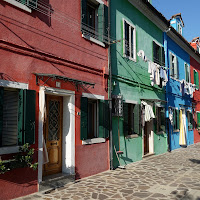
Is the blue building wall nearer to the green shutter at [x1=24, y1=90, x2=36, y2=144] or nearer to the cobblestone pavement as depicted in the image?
the cobblestone pavement

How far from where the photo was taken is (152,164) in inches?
369

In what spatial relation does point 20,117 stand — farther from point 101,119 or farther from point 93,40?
point 93,40

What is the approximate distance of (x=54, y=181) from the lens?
20.1 ft

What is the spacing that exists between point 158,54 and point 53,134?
8.65m

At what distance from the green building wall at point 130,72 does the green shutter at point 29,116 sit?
3774 mm

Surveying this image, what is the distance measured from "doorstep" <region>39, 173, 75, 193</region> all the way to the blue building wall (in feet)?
27.9

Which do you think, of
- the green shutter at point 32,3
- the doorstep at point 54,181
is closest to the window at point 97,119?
the doorstep at point 54,181

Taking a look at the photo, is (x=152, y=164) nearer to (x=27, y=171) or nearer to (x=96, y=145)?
(x=96, y=145)

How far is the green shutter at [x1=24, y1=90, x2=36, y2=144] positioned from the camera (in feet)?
17.7

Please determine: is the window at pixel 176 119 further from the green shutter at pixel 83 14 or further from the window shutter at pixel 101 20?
the green shutter at pixel 83 14

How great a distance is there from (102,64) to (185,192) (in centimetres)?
488

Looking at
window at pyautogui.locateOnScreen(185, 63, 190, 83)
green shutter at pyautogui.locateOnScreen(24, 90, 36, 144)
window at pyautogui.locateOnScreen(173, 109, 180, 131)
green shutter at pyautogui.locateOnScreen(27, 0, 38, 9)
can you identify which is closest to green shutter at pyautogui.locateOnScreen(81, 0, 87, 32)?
green shutter at pyautogui.locateOnScreen(27, 0, 38, 9)

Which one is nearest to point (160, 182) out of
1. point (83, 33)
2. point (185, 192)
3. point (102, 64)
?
point (185, 192)

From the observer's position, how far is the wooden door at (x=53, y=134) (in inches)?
258
